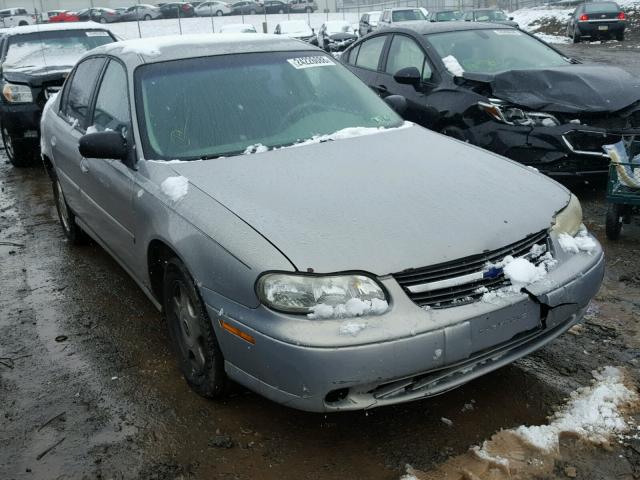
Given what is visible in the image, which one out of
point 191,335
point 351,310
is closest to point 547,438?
point 351,310

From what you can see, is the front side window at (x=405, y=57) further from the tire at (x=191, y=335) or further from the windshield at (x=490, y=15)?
the windshield at (x=490, y=15)

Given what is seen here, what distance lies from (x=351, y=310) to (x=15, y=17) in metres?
46.5

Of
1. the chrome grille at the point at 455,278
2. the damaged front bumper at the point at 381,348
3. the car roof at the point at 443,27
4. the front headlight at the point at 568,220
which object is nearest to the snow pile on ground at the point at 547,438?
the damaged front bumper at the point at 381,348

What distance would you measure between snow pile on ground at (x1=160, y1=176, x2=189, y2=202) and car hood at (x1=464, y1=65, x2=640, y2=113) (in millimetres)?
3821

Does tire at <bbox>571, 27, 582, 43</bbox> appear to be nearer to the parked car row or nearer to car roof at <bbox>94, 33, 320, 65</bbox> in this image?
the parked car row

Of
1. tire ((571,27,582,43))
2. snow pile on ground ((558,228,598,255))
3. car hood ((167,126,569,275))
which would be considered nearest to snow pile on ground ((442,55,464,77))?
car hood ((167,126,569,275))

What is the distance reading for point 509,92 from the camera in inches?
237

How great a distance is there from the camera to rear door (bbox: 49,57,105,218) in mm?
4477

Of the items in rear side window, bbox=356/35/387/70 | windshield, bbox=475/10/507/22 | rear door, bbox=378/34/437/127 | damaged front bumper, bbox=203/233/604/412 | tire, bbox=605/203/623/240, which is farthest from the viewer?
windshield, bbox=475/10/507/22

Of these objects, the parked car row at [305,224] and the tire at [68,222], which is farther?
the tire at [68,222]

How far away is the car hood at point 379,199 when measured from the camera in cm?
260

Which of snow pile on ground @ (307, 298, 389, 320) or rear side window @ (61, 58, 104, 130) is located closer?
snow pile on ground @ (307, 298, 389, 320)

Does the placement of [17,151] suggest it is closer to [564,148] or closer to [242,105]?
[242,105]

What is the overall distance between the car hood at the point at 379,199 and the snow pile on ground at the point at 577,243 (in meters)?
0.11
